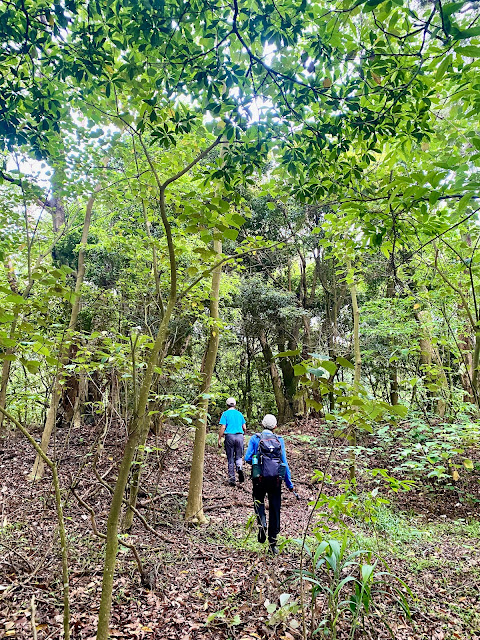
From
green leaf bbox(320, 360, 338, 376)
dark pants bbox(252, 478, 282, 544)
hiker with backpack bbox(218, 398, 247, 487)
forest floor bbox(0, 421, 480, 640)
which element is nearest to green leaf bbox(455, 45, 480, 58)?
green leaf bbox(320, 360, 338, 376)

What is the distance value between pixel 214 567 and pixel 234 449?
3563mm

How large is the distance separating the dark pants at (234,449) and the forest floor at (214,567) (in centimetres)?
70

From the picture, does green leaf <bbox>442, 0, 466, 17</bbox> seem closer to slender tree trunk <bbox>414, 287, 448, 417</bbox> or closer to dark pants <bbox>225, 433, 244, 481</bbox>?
slender tree trunk <bbox>414, 287, 448, 417</bbox>

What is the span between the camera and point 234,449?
7.59 m

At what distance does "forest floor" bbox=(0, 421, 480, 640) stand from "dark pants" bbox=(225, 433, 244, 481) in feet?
2.30

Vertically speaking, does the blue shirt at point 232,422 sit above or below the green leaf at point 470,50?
below

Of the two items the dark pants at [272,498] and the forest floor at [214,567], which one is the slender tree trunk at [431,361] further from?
the dark pants at [272,498]

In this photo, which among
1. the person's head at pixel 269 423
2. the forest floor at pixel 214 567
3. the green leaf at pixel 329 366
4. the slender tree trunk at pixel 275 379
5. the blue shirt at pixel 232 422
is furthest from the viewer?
A: the slender tree trunk at pixel 275 379

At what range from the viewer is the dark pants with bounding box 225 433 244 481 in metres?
7.54

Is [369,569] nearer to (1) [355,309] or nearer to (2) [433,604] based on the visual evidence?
(2) [433,604]

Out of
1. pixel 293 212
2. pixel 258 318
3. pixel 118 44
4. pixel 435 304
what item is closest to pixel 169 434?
pixel 258 318

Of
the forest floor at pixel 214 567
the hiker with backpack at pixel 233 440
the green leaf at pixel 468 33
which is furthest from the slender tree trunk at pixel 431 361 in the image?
the green leaf at pixel 468 33

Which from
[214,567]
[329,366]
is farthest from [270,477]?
[329,366]

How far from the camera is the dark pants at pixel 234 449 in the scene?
297 inches
